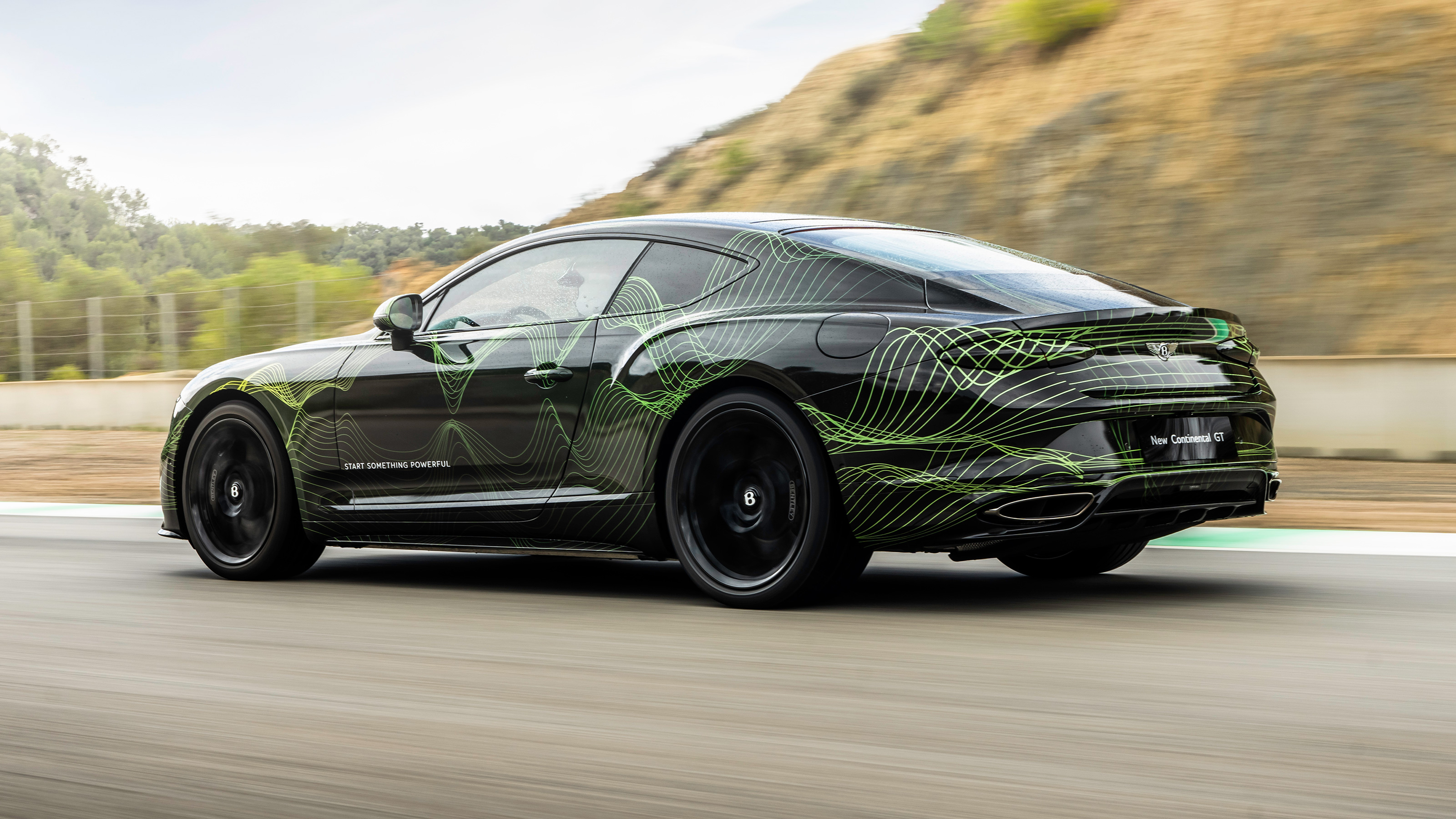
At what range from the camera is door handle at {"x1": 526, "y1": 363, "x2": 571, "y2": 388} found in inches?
235

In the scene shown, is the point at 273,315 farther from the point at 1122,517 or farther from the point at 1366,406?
the point at 1122,517

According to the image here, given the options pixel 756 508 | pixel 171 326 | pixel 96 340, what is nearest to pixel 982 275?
pixel 756 508

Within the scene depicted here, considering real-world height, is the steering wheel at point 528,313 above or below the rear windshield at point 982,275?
below

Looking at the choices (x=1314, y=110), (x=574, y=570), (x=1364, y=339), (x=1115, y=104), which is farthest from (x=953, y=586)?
(x=1115, y=104)

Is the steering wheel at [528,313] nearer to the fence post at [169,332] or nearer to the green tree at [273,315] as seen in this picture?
the green tree at [273,315]

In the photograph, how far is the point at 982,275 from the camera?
5422 mm

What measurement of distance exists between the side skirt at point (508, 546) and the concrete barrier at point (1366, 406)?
9188mm

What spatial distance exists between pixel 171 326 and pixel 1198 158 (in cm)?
1629

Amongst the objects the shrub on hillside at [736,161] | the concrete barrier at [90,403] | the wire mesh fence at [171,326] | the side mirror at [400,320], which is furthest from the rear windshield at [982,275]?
the shrub on hillside at [736,161]

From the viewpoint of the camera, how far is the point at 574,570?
7.24m

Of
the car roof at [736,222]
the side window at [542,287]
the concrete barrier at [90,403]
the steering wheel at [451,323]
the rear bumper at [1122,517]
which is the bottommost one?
the concrete barrier at [90,403]

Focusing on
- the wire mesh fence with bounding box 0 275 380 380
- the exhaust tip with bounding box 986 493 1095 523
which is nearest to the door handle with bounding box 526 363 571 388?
the exhaust tip with bounding box 986 493 1095 523

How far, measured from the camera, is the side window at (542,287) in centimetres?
613

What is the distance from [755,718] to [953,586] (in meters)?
2.50
